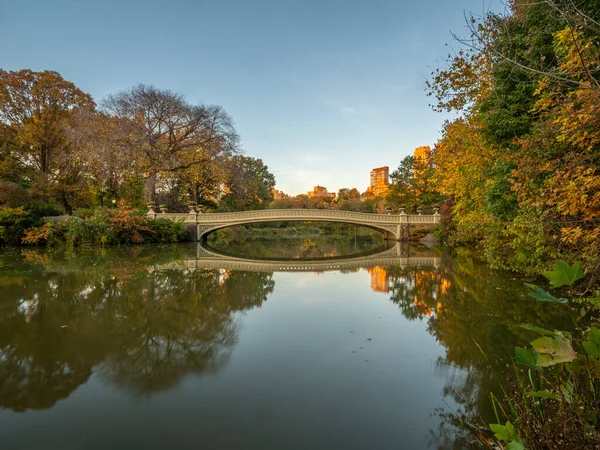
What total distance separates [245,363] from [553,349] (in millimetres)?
2745

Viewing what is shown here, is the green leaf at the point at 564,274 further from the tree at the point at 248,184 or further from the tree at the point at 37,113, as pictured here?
the tree at the point at 37,113

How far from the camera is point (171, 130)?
19641mm

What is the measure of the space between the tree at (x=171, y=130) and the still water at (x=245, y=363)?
13.1m

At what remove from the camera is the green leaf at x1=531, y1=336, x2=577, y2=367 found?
1.29m

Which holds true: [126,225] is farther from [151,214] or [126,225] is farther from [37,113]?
[37,113]

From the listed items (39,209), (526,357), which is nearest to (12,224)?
(39,209)

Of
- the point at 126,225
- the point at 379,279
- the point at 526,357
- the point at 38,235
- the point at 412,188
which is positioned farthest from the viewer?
the point at 412,188

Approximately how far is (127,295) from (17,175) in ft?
66.2

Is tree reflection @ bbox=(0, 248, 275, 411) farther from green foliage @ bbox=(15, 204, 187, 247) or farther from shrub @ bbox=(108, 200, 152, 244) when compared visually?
shrub @ bbox=(108, 200, 152, 244)

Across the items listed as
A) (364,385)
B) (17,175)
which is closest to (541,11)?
(364,385)

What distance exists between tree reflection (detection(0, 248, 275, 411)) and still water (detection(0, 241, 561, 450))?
0.07 feet

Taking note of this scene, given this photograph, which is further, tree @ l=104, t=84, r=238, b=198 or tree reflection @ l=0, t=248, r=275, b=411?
tree @ l=104, t=84, r=238, b=198

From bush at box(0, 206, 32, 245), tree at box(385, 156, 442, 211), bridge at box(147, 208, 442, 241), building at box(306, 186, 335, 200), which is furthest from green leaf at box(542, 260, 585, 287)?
building at box(306, 186, 335, 200)

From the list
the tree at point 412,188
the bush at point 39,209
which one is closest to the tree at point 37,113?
the bush at point 39,209
